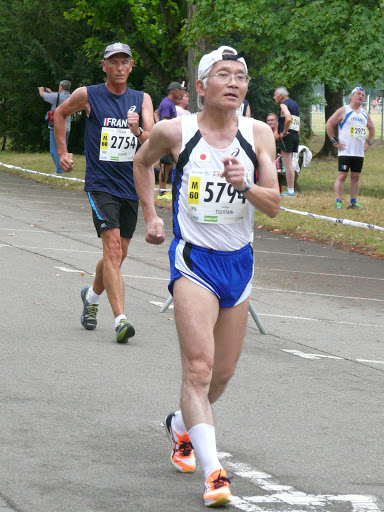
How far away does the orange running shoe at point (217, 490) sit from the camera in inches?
173

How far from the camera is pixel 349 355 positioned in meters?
8.07

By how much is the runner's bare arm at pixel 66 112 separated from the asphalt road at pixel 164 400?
135 cm

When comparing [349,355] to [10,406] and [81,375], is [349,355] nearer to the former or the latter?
[81,375]

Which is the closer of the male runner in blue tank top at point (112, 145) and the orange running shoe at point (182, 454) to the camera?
the orange running shoe at point (182, 454)

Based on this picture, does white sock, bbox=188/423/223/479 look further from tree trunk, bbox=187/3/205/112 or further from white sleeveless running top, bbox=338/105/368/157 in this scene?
tree trunk, bbox=187/3/205/112

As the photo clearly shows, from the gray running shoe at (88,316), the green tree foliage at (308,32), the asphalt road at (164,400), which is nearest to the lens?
the asphalt road at (164,400)

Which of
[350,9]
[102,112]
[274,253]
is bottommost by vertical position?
[274,253]

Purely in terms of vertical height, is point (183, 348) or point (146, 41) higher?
point (146, 41)

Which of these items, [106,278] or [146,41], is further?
[146,41]

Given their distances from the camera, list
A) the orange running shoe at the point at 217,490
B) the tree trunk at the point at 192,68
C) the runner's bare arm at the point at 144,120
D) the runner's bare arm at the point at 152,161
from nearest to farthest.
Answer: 1. the orange running shoe at the point at 217,490
2. the runner's bare arm at the point at 152,161
3. the runner's bare arm at the point at 144,120
4. the tree trunk at the point at 192,68

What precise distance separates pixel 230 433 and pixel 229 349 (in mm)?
918

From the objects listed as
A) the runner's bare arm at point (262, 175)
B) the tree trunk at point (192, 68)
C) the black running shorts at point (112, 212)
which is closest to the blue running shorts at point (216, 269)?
the runner's bare arm at point (262, 175)

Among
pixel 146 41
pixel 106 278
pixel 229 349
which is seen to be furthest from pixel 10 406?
pixel 146 41

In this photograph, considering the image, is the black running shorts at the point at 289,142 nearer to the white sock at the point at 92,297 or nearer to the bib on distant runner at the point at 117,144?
the bib on distant runner at the point at 117,144
